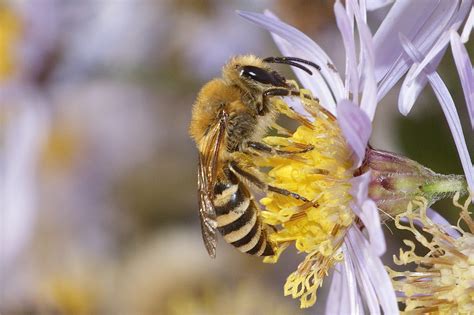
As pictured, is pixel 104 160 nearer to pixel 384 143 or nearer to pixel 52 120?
pixel 52 120

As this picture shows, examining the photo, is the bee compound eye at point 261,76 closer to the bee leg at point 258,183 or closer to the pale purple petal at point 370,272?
the bee leg at point 258,183

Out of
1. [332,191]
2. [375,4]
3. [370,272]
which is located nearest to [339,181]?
[332,191]

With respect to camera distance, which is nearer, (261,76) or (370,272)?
(370,272)

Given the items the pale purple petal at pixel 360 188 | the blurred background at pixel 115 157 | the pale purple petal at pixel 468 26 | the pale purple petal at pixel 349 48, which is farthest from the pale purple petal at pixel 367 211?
the blurred background at pixel 115 157

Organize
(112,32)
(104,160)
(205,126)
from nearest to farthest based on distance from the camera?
1. (205,126)
2. (112,32)
3. (104,160)

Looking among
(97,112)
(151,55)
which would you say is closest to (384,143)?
(151,55)

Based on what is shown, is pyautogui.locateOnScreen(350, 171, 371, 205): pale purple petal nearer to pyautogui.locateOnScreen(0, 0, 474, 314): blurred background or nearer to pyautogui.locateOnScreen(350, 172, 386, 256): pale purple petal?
pyautogui.locateOnScreen(350, 172, 386, 256): pale purple petal

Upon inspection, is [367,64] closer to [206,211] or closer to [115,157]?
[206,211]
